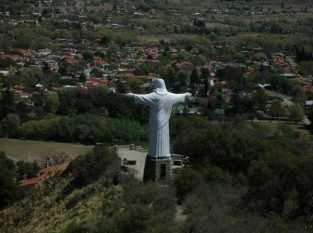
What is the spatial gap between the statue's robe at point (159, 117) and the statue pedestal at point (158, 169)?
0.34 feet

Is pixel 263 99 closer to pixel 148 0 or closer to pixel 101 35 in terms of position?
pixel 101 35

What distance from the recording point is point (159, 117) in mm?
19859

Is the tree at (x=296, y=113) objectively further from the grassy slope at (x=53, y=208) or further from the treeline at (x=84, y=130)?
the grassy slope at (x=53, y=208)

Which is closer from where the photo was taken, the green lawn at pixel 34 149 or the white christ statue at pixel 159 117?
the white christ statue at pixel 159 117

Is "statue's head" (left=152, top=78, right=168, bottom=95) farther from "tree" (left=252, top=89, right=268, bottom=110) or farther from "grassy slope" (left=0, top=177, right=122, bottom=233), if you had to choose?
"tree" (left=252, top=89, right=268, bottom=110)

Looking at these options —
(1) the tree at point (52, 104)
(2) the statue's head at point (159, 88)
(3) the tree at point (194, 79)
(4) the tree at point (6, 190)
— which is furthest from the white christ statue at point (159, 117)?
(3) the tree at point (194, 79)

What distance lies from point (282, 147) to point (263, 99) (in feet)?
90.5

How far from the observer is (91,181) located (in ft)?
73.3

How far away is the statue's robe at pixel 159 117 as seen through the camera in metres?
19.8

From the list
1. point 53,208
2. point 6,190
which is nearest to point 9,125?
point 6,190

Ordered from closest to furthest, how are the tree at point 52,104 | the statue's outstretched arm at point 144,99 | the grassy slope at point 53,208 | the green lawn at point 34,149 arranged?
1. the statue's outstretched arm at point 144,99
2. the grassy slope at point 53,208
3. the green lawn at point 34,149
4. the tree at point 52,104

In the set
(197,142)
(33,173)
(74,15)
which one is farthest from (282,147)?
(74,15)

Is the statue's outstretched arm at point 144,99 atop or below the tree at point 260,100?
atop

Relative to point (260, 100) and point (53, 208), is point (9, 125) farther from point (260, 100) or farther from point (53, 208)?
point (53, 208)
